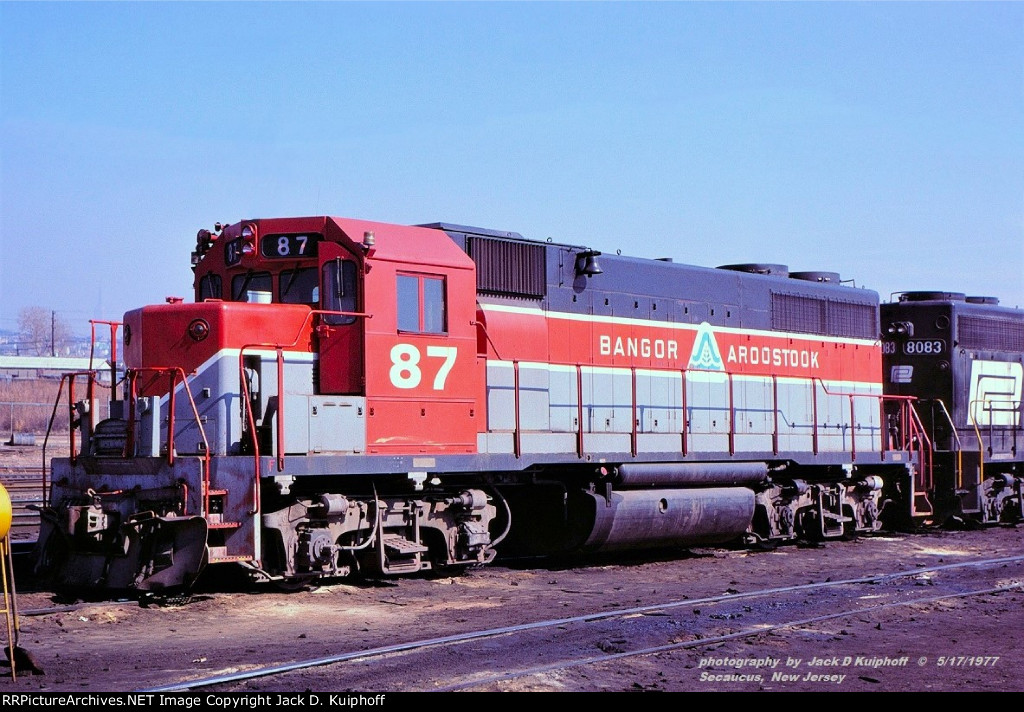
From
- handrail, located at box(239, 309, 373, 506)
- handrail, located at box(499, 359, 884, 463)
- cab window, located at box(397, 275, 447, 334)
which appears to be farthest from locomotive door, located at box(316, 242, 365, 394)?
handrail, located at box(499, 359, 884, 463)

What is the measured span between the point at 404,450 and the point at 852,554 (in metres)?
6.99

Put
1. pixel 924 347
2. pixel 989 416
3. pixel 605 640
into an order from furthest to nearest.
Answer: pixel 989 416
pixel 924 347
pixel 605 640

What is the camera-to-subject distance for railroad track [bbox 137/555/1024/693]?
23.2 ft

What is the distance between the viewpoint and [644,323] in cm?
1458

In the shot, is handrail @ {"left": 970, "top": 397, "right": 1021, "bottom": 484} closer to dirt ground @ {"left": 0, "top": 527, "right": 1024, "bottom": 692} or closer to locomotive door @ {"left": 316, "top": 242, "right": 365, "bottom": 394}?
dirt ground @ {"left": 0, "top": 527, "right": 1024, "bottom": 692}

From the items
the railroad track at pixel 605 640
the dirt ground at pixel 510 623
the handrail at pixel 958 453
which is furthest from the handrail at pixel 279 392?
the handrail at pixel 958 453

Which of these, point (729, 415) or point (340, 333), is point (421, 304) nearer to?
point (340, 333)

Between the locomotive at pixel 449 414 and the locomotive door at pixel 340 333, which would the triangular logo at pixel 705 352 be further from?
the locomotive door at pixel 340 333

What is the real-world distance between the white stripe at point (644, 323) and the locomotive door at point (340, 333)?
1.88m

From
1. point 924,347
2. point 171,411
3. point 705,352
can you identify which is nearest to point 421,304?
point 171,411

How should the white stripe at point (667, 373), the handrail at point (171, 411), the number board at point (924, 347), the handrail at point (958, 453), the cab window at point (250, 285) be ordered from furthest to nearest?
1. the number board at point (924, 347)
2. the handrail at point (958, 453)
3. the white stripe at point (667, 373)
4. the cab window at point (250, 285)
5. the handrail at point (171, 411)

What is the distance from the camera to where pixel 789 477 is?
16.2 metres

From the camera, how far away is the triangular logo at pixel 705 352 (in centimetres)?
1520

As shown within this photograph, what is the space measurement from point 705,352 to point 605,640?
733 centimetres
